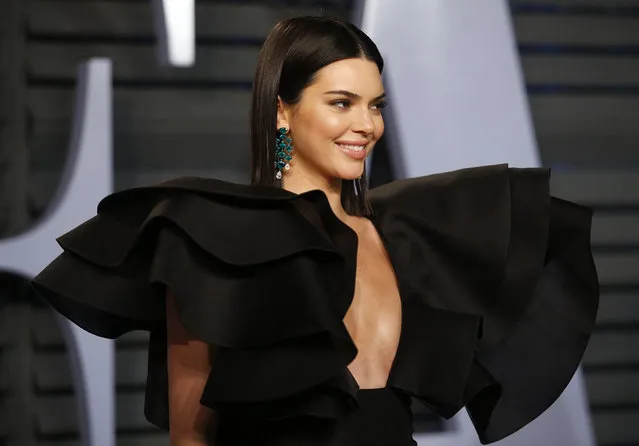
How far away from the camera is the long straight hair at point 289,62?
64.0 inches

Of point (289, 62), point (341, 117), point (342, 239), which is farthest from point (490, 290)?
point (289, 62)

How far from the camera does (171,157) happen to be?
305 centimetres

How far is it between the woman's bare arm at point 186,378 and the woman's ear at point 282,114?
0.36 metres

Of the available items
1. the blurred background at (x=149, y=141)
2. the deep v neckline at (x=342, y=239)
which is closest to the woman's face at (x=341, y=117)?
the deep v neckline at (x=342, y=239)

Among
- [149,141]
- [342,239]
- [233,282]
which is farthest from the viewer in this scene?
[149,141]

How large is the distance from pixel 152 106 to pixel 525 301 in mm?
1683

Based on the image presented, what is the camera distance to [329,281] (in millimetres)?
1463

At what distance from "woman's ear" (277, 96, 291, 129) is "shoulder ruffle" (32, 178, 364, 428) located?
213 mm

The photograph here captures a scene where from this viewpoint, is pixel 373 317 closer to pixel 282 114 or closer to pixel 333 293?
pixel 333 293

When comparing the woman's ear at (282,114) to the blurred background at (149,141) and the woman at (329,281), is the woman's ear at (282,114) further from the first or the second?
the blurred background at (149,141)

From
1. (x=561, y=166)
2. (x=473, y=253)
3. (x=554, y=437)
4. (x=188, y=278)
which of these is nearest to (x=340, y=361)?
(x=188, y=278)

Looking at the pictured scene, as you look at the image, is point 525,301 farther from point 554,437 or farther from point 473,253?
point 554,437

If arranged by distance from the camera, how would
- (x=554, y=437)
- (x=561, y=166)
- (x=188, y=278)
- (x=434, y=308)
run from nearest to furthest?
(x=188, y=278), (x=434, y=308), (x=554, y=437), (x=561, y=166)

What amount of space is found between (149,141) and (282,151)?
143 cm
